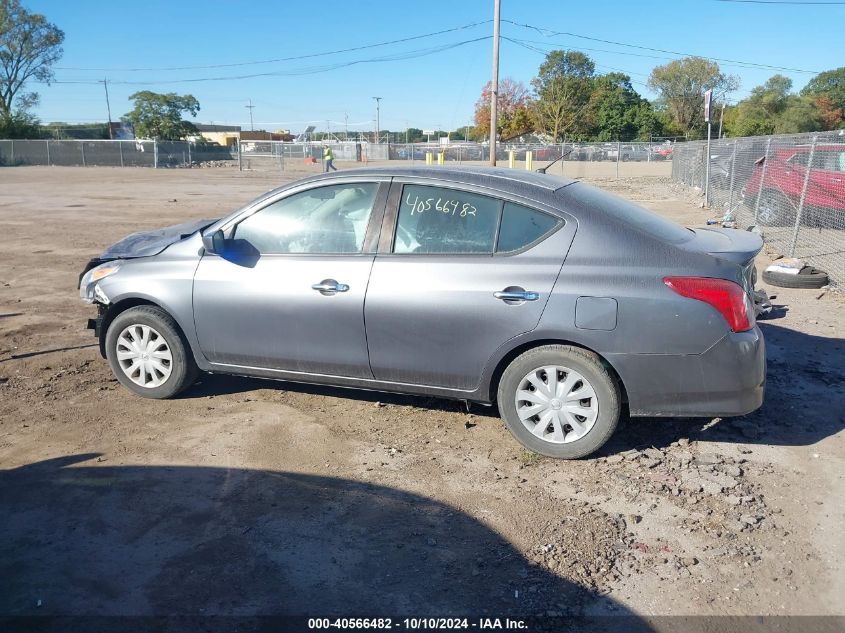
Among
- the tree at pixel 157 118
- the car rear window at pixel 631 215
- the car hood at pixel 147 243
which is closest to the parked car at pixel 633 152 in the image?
the car rear window at pixel 631 215

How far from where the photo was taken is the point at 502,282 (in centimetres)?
428

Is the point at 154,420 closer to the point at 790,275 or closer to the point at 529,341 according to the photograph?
the point at 529,341

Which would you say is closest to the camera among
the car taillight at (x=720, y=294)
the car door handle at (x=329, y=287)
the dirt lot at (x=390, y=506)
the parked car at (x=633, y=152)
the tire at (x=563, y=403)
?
the dirt lot at (x=390, y=506)

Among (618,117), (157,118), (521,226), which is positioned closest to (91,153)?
(157,118)

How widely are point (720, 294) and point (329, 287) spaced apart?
2391 millimetres

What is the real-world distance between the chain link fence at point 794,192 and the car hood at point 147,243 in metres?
7.85

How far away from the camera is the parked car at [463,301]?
4086mm

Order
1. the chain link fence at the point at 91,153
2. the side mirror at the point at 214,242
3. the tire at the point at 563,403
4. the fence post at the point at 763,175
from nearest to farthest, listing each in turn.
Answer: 1. the tire at the point at 563,403
2. the side mirror at the point at 214,242
3. the fence post at the point at 763,175
4. the chain link fence at the point at 91,153

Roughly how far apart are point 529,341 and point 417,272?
33.0 inches

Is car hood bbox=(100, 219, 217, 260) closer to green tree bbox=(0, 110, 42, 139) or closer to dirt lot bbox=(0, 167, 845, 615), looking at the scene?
dirt lot bbox=(0, 167, 845, 615)

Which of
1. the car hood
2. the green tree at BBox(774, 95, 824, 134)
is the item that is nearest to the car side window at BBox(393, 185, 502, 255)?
the car hood

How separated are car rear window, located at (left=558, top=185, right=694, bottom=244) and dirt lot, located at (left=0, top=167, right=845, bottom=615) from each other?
1322mm

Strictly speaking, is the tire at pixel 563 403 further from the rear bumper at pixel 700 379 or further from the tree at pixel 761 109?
the tree at pixel 761 109

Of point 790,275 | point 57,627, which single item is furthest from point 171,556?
point 790,275
